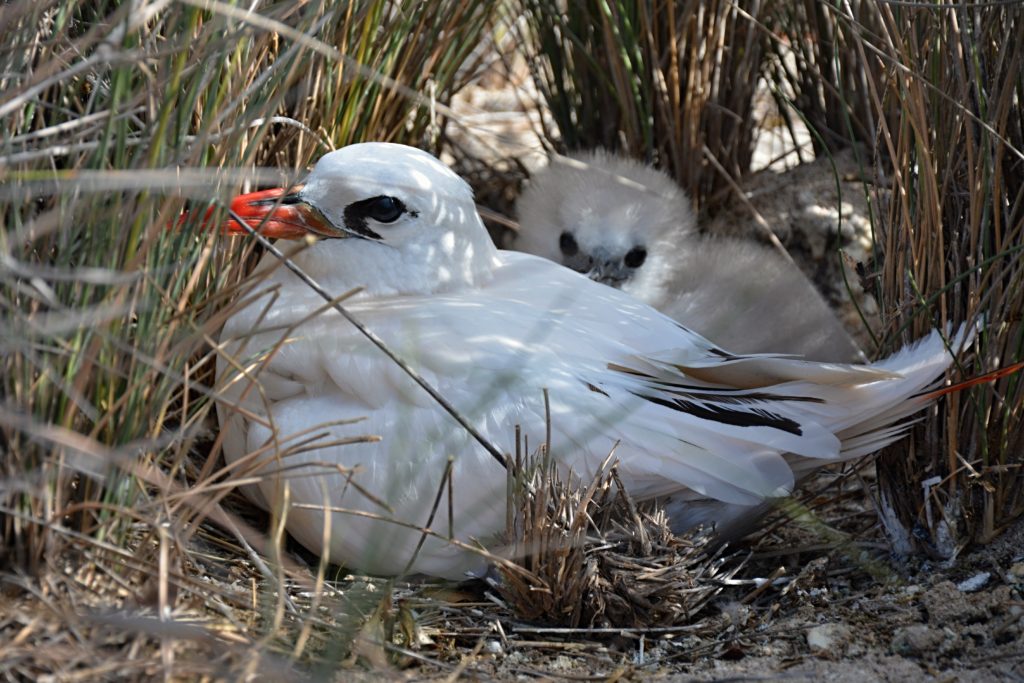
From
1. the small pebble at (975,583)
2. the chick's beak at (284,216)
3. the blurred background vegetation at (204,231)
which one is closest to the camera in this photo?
the blurred background vegetation at (204,231)

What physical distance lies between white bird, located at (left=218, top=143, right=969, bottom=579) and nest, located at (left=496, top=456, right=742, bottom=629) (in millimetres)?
110

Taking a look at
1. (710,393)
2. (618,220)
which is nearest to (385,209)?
(710,393)

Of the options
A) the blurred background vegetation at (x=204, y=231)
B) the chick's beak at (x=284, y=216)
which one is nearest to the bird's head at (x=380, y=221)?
the chick's beak at (x=284, y=216)

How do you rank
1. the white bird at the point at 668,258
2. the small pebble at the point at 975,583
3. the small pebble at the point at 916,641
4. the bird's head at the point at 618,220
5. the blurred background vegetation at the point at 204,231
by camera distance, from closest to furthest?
the blurred background vegetation at the point at 204,231
the small pebble at the point at 916,641
the small pebble at the point at 975,583
the white bird at the point at 668,258
the bird's head at the point at 618,220

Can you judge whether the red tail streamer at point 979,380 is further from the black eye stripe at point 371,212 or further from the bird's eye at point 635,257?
the bird's eye at point 635,257

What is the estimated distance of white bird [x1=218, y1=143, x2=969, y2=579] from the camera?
269 cm

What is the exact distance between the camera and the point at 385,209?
9.98 ft

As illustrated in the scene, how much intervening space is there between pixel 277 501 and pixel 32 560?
446 mm

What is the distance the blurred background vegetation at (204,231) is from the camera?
6.77 ft

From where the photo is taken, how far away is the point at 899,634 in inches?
100

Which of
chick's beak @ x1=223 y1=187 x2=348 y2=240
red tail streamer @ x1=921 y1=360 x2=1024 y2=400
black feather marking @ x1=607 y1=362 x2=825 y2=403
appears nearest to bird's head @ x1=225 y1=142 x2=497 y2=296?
chick's beak @ x1=223 y1=187 x2=348 y2=240

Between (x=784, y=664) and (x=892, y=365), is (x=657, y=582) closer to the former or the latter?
(x=784, y=664)

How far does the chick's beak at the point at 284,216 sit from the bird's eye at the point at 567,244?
1.23 metres

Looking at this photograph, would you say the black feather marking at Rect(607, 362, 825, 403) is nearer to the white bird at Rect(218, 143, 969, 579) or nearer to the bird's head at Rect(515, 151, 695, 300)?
the white bird at Rect(218, 143, 969, 579)
